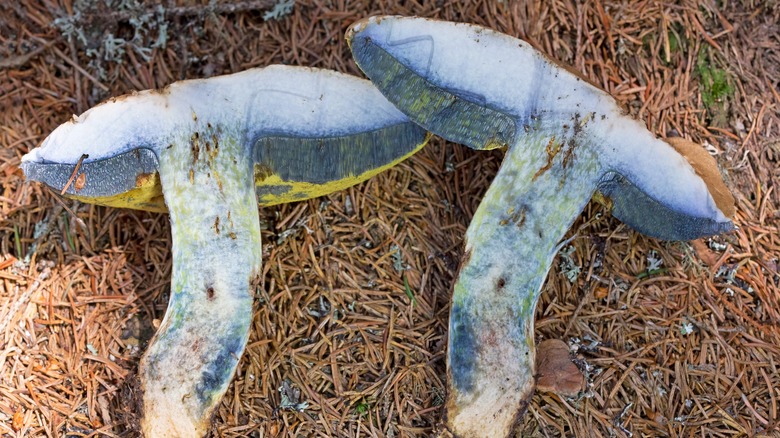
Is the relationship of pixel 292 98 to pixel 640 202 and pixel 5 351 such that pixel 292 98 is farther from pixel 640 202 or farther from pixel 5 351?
pixel 5 351

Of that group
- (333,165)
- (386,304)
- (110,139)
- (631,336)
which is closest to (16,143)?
(110,139)

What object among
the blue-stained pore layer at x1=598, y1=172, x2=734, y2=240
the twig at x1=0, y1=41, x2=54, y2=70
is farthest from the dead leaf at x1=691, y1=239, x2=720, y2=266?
the twig at x1=0, y1=41, x2=54, y2=70

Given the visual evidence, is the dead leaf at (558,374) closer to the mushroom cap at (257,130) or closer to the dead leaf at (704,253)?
the dead leaf at (704,253)

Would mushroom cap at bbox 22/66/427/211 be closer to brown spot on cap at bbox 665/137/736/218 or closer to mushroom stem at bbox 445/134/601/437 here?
mushroom stem at bbox 445/134/601/437

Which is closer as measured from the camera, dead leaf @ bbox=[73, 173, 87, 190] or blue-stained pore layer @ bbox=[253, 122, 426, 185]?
dead leaf @ bbox=[73, 173, 87, 190]

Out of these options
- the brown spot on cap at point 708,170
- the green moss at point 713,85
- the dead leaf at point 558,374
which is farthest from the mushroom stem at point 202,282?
the green moss at point 713,85

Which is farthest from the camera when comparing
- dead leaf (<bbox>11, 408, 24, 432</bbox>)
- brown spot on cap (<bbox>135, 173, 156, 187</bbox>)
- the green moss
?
the green moss

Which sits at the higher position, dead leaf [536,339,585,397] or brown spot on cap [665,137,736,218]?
brown spot on cap [665,137,736,218]
